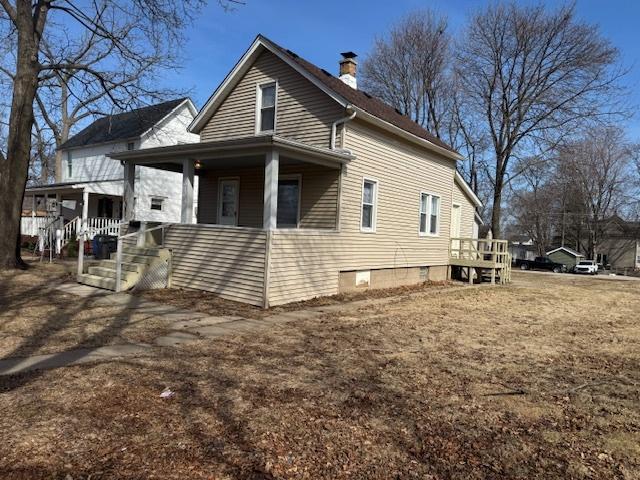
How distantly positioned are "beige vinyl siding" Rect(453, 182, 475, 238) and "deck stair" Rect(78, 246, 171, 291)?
1184 centimetres

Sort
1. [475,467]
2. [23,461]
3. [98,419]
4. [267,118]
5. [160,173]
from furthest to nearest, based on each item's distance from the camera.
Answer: [160,173] → [267,118] → [98,419] → [475,467] → [23,461]

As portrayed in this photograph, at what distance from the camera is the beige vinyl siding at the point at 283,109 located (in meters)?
12.0

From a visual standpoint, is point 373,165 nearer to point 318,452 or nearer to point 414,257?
point 414,257

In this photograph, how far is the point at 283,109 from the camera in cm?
1295

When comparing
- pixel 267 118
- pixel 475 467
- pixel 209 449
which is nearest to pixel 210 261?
pixel 267 118

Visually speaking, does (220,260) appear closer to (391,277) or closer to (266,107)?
(266,107)

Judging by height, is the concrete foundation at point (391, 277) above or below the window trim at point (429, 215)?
below

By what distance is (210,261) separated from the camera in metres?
10.4

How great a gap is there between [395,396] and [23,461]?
10.1 feet

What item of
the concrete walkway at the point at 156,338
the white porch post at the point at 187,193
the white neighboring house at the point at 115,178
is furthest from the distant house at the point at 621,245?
the concrete walkway at the point at 156,338

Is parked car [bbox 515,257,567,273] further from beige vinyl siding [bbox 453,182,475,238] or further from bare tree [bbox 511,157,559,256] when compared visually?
beige vinyl siding [bbox 453,182,475,238]

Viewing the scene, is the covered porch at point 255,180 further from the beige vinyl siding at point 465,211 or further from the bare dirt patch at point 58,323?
the beige vinyl siding at point 465,211

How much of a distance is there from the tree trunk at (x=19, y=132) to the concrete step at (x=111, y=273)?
293 cm

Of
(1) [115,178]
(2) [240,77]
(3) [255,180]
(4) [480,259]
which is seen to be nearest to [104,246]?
(3) [255,180]
